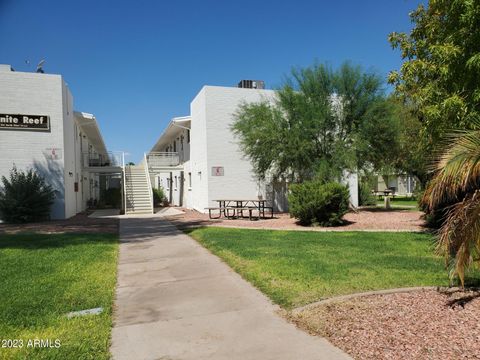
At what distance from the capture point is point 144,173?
26.9m

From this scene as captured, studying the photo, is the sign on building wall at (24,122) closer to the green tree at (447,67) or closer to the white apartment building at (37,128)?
the white apartment building at (37,128)

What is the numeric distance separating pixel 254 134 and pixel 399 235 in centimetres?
827

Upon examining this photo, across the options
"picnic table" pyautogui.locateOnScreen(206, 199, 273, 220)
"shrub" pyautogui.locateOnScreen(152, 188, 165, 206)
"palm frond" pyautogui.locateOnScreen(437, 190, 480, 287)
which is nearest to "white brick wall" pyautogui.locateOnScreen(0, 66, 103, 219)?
"picnic table" pyautogui.locateOnScreen(206, 199, 273, 220)

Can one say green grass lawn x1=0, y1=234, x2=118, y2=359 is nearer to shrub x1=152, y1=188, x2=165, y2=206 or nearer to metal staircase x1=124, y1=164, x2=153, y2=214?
metal staircase x1=124, y1=164, x2=153, y2=214

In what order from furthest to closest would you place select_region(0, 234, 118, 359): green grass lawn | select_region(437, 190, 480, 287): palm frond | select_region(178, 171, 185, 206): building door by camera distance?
select_region(178, 171, 185, 206): building door
select_region(437, 190, 480, 287): palm frond
select_region(0, 234, 118, 359): green grass lawn

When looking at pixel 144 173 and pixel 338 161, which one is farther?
pixel 144 173

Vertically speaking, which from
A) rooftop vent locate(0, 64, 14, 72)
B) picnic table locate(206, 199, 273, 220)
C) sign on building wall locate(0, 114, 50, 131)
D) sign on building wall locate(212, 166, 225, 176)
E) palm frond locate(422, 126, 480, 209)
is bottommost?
picnic table locate(206, 199, 273, 220)

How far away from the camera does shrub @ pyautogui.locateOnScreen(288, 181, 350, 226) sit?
1354 centimetres

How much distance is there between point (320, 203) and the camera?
13508 millimetres

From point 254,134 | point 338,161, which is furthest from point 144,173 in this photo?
point 338,161

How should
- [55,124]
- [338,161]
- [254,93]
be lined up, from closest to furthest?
[338,161]
[55,124]
[254,93]

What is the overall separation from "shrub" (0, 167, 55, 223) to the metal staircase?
222 inches

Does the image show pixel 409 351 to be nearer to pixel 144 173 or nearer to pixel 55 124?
pixel 55 124

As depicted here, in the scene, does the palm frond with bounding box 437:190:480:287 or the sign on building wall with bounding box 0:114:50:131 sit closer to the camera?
the palm frond with bounding box 437:190:480:287
